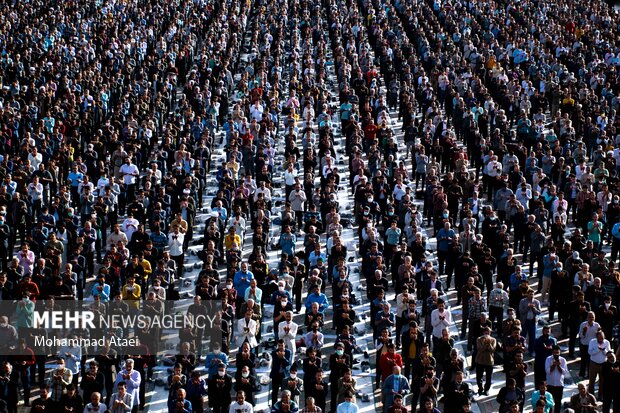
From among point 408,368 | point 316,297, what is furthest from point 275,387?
point 316,297

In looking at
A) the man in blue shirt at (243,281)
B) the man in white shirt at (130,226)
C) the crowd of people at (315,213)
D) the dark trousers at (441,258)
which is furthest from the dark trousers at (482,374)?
the man in white shirt at (130,226)

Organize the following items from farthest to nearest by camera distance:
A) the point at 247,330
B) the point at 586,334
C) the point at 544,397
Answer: the point at 247,330
the point at 586,334
the point at 544,397

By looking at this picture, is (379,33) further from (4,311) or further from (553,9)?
A: (4,311)

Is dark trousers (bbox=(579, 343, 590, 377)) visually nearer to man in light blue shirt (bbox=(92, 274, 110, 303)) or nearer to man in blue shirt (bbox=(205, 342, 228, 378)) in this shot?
man in blue shirt (bbox=(205, 342, 228, 378))

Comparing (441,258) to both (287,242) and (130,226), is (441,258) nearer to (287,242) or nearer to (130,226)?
(287,242)

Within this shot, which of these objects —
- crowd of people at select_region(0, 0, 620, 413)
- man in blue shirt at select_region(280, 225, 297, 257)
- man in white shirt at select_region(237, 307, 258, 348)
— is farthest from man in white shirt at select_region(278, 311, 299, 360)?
man in blue shirt at select_region(280, 225, 297, 257)

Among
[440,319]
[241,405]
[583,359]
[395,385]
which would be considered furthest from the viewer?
[583,359]
